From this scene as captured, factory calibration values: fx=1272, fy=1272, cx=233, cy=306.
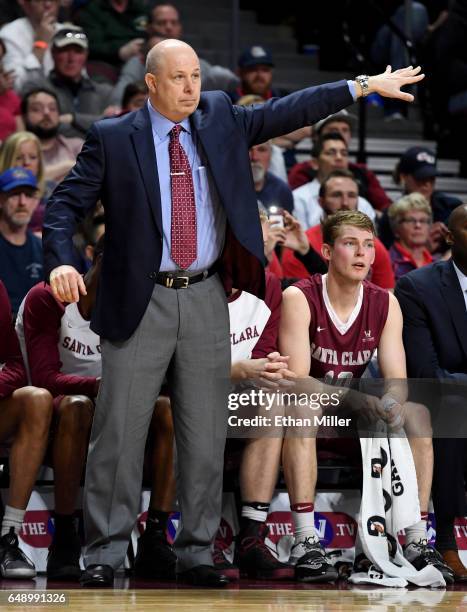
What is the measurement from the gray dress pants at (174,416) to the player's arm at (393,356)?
925 millimetres

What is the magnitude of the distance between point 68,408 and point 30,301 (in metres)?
0.51

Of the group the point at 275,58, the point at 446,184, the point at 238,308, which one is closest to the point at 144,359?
the point at 238,308

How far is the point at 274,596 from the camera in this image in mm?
4035

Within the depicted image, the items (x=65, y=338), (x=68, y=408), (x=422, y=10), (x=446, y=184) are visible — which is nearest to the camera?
(x=68, y=408)

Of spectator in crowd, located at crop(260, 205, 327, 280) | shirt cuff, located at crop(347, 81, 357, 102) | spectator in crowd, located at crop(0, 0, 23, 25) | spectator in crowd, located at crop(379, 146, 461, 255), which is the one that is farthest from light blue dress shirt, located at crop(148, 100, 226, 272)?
spectator in crowd, located at crop(0, 0, 23, 25)

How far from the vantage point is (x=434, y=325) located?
17.0 ft

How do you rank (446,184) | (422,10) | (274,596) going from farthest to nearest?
(422,10) → (446,184) → (274,596)

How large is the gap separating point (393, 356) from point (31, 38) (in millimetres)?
4842

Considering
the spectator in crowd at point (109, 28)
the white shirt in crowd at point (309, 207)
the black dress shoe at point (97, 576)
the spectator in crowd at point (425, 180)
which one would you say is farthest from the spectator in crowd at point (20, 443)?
the spectator in crowd at point (109, 28)

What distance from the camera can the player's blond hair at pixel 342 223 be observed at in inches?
198

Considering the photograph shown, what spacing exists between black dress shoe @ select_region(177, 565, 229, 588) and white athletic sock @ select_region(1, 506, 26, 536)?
2.28ft

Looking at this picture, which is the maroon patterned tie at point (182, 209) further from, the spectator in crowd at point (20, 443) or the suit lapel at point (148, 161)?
the spectator in crowd at point (20, 443)

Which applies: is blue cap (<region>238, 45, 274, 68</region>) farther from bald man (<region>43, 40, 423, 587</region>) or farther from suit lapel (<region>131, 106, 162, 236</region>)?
suit lapel (<region>131, 106, 162, 236</region>)

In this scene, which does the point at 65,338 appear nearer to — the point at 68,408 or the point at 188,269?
the point at 68,408
